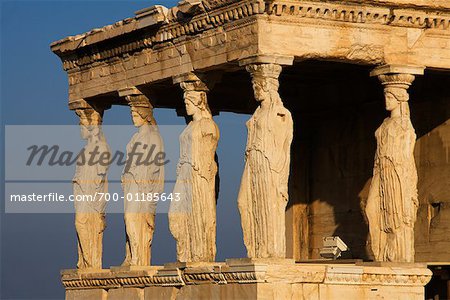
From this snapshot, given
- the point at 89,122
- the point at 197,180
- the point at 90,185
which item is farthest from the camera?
the point at 89,122

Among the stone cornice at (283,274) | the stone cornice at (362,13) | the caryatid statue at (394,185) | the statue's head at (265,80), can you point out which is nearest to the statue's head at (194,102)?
the statue's head at (265,80)

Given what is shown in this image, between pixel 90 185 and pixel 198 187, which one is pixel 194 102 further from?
pixel 90 185

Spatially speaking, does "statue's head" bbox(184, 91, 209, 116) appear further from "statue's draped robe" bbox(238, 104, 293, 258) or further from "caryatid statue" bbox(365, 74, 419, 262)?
"caryatid statue" bbox(365, 74, 419, 262)

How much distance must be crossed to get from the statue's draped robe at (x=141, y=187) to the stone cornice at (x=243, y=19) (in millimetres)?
1400

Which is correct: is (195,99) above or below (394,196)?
above

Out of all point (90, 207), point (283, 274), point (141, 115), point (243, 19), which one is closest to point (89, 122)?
point (90, 207)

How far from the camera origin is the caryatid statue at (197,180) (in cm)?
2583

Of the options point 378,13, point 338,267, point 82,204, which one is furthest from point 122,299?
point 378,13

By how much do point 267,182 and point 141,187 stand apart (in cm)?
389

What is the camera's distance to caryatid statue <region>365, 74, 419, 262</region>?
2545 centimetres

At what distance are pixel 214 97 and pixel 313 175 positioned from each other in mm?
2164

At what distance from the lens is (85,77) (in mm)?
29375

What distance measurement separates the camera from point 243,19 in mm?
24719

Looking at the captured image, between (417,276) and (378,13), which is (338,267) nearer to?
(417,276)
